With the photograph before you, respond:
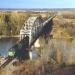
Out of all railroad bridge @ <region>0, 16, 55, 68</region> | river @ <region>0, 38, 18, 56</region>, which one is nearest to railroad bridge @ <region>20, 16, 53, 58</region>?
railroad bridge @ <region>0, 16, 55, 68</region>

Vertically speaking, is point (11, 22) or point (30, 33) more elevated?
point (11, 22)

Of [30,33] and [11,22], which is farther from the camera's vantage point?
[11,22]

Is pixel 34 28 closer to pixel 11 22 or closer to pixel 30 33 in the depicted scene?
pixel 30 33

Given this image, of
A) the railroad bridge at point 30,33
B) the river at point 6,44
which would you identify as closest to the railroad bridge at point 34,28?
the railroad bridge at point 30,33

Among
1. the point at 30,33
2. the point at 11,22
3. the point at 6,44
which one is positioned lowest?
the point at 6,44

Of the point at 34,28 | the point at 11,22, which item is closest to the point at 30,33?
the point at 34,28

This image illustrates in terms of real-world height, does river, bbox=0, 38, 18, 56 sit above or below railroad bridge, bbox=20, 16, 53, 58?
below

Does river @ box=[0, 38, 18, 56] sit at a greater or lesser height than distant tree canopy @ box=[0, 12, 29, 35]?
lesser

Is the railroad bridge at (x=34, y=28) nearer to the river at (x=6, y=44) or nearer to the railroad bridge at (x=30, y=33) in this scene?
the railroad bridge at (x=30, y=33)

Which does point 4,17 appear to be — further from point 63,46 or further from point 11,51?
point 63,46

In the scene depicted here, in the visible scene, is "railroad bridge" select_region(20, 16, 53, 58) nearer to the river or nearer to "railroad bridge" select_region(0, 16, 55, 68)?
"railroad bridge" select_region(0, 16, 55, 68)

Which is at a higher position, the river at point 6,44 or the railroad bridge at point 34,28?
the railroad bridge at point 34,28
